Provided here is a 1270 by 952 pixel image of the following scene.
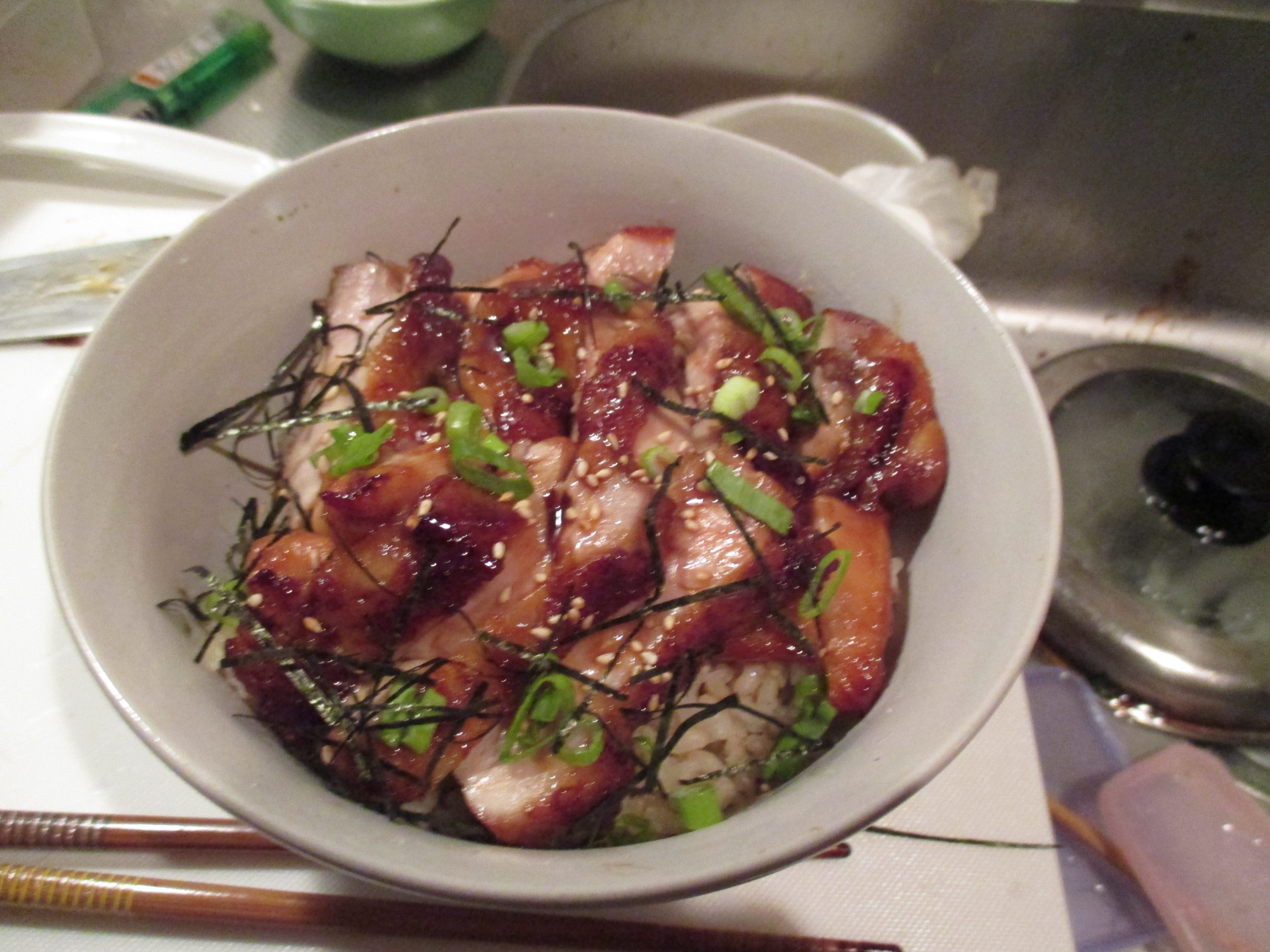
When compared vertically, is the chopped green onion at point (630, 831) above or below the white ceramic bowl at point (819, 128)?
below

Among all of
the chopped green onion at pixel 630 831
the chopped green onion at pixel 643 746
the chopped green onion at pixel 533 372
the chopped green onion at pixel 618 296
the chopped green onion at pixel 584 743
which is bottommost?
the chopped green onion at pixel 630 831

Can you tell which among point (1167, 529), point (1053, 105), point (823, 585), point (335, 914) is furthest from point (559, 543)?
point (1053, 105)

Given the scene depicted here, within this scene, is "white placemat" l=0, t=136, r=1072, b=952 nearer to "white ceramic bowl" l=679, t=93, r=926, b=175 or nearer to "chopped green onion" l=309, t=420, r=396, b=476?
"chopped green onion" l=309, t=420, r=396, b=476

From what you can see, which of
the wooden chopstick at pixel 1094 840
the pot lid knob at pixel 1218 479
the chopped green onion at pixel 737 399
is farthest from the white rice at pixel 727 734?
the pot lid knob at pixel 1218 479

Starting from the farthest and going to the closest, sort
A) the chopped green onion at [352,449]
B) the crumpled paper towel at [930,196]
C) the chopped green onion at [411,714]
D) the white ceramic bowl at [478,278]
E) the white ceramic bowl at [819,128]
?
the white ceramic bowl at [819,128]
the crumpled paper towel at [930,196]
the chopped green onion at [352,449]
the chopped green onion at [411,714]
the white ceramic bowl at [478,278]

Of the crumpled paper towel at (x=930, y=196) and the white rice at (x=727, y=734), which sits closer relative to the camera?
the white rice at (x=727, y=734)

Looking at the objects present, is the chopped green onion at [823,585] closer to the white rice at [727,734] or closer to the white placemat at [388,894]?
the white rice at [727,734]

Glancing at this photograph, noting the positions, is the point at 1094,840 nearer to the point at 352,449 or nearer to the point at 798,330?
the point at 798,330

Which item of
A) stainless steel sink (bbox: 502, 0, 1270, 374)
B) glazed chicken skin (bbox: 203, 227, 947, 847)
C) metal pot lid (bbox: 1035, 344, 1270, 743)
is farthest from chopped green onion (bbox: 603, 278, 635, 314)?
metal pot lid (bbox: 1035, 344, 1270, 743)
